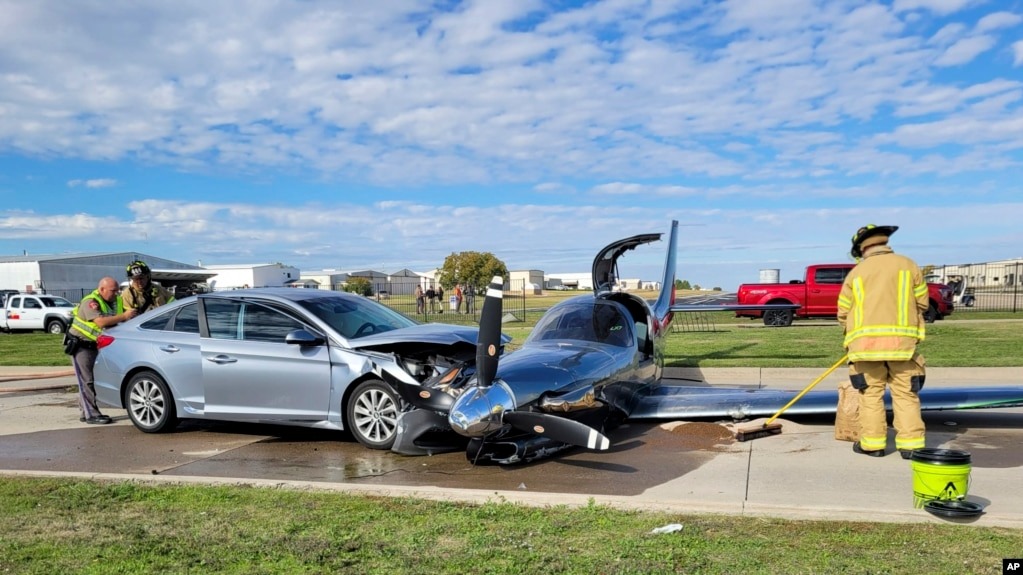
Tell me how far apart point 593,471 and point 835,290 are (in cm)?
2056

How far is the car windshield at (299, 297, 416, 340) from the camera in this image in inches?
311

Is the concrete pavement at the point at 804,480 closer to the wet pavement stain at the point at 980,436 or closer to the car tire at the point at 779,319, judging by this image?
the wet pavement stain at the point at 980,436

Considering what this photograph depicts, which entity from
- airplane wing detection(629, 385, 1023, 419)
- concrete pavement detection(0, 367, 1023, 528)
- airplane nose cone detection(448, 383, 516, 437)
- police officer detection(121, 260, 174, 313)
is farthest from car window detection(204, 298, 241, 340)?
airplane wing detection(629, 385, 1023, 419)

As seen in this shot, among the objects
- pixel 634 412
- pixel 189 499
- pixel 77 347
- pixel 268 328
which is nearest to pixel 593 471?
pixel 634 412

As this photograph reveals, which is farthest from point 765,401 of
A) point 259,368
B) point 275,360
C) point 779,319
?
point 779,319

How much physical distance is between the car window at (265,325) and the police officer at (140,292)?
2.43 metres

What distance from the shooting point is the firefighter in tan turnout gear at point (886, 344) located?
20.3 ft

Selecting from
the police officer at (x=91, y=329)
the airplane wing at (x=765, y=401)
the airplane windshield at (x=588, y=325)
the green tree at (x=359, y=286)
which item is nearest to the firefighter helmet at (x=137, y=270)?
the police officer at (x=91, y=329)

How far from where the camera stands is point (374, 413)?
727cm

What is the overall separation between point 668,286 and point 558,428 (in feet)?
21.2

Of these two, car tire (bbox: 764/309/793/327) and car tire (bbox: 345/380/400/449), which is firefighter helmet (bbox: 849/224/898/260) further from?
car tire (bbox: 764/309/793/327)

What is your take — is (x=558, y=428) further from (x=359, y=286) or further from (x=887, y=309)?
(x=359, y=286)

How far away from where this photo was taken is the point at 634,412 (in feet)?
26.7

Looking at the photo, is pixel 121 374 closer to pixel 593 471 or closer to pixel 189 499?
pixel 189 499
